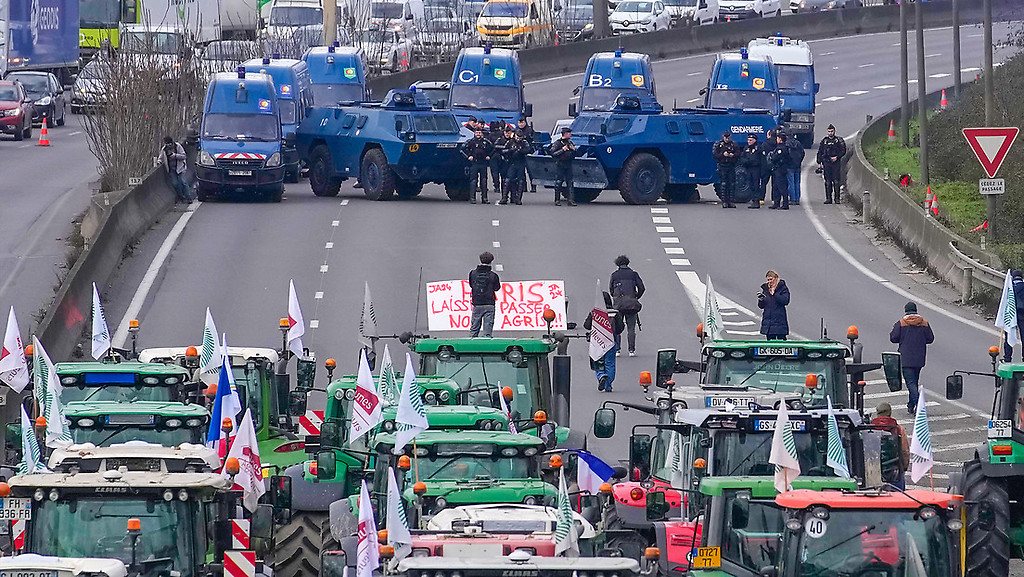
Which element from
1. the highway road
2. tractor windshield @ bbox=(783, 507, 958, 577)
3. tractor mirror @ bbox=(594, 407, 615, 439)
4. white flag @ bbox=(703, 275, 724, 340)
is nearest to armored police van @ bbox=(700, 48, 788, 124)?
the highway road

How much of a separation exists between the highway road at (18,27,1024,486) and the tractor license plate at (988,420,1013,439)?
18.7 ft

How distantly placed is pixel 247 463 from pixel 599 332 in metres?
10.2

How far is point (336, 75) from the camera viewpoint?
5031cm

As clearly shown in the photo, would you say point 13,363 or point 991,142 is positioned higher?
point 991,142

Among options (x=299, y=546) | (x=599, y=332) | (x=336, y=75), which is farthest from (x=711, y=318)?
(x=336, y=75)

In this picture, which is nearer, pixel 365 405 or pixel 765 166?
pixel 365 405

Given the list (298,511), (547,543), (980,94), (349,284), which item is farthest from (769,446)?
(980,94)

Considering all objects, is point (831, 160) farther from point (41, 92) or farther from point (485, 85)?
point (41, 92)

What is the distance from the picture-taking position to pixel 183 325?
98.9 ft

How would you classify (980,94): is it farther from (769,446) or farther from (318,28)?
(769,446)

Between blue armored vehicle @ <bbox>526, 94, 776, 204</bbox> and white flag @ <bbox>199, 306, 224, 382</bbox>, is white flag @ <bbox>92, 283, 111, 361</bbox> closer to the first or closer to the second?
white flag @ <bbox>199, 306, 224, 382</bbox>

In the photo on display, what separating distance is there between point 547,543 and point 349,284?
67.3 ft

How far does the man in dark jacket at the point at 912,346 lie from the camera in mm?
24766

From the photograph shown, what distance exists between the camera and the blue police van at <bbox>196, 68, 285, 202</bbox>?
40312 mm
